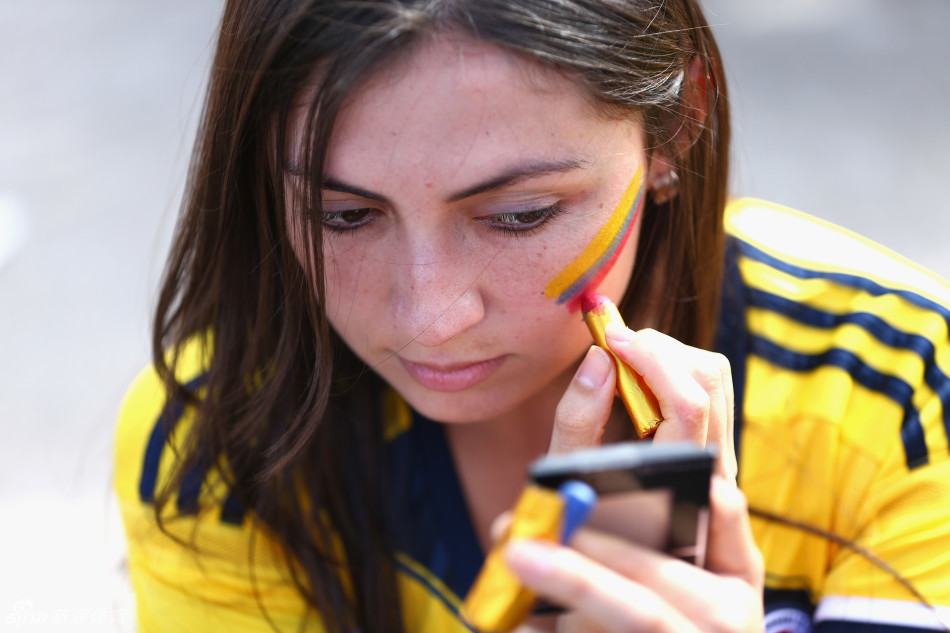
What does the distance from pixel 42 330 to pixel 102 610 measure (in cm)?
97

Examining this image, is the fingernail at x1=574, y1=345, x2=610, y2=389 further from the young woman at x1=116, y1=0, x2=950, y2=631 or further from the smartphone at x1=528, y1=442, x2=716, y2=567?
the smartphone at x1=528, y1=442, x2=716, y2=567

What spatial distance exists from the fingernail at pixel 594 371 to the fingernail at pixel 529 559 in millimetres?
279

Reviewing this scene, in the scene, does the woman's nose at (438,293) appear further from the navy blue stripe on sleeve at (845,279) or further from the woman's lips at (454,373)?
the navy blue stripe on sleeve at (845,279)

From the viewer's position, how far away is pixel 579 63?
2.83 ft

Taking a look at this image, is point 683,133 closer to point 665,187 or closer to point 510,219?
point 665,187

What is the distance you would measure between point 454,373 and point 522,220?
20cm

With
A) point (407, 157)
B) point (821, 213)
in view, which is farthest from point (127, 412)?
point (821, 213)

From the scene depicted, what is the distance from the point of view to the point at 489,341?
0.97m

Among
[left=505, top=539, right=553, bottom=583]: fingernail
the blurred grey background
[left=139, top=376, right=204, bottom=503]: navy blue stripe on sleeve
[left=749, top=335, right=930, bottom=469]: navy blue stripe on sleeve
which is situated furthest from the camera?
the blurred grey background

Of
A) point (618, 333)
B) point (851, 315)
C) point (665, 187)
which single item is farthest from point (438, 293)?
point (851, 315)

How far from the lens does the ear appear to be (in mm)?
1031

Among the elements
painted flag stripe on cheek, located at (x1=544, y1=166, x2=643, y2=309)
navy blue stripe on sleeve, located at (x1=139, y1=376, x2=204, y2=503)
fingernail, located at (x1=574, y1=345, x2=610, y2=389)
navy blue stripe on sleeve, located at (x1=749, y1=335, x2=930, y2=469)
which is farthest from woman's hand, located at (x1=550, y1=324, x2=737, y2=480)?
navy blue stripe on sleeve, located at (x1=139, y1=376, x2=204, y2=503)

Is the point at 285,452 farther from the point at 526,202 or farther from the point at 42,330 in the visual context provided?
the point at 42,330

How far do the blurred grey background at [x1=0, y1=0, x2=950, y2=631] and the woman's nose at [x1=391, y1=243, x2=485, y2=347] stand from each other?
1250 millimetres
